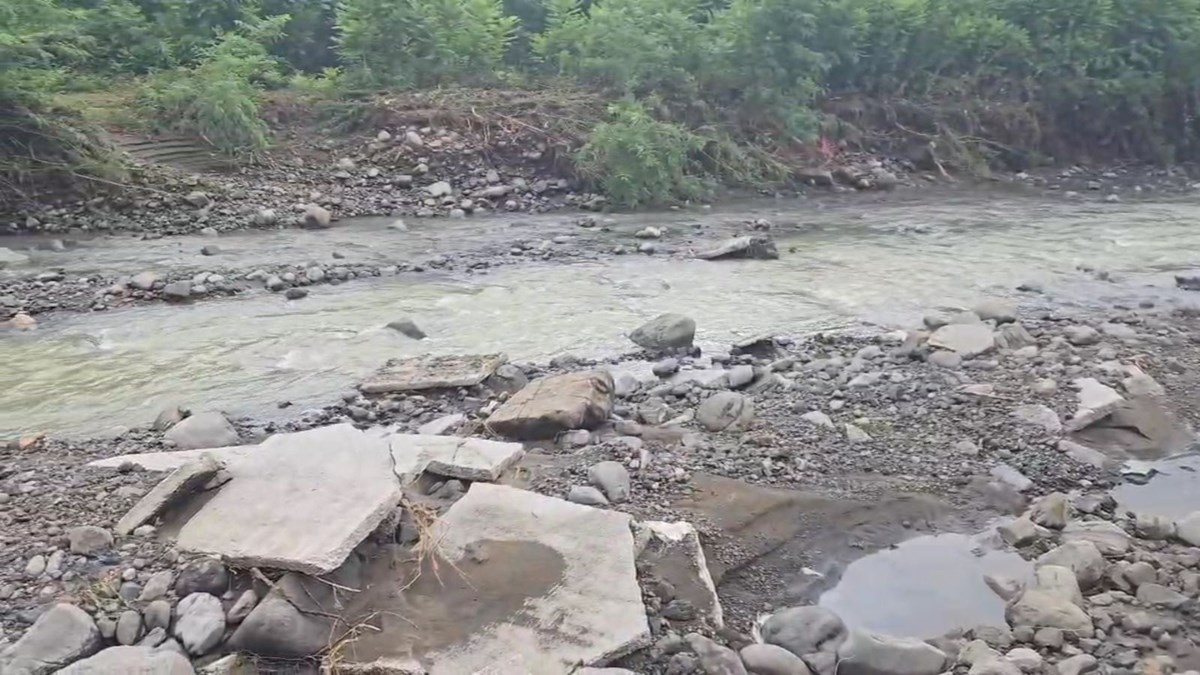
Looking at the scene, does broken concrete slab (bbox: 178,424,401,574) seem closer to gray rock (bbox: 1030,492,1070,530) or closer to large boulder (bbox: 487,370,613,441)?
large boulder (bbox: 487,370,613,441)

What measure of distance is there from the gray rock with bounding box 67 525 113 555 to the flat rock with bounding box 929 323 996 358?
177 inches

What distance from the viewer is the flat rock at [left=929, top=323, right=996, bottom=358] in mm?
5914

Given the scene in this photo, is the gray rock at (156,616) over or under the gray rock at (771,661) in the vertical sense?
over

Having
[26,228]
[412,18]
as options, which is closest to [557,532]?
[26,228]

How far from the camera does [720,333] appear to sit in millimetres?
6922

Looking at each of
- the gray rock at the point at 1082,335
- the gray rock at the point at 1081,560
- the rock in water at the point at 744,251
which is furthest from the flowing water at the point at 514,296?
the gray rock at the point at 1081,560

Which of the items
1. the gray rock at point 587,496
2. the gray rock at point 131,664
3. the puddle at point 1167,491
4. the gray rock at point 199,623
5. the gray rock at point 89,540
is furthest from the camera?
the puddle at point 1167,491

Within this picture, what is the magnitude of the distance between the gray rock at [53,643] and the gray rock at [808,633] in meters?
1.97

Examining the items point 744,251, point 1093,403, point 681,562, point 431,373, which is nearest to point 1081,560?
point 681,562

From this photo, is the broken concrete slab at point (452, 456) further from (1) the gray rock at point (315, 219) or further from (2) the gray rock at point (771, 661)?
(1) the gray rock at point (315, 219)

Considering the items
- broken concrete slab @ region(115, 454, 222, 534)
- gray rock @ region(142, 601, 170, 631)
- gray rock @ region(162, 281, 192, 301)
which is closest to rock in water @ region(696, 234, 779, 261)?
gray rock @ region(162, 281, 192, 301)

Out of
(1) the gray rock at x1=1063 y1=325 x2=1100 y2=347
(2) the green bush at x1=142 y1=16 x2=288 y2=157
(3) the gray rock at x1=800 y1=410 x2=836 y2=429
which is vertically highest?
(2) the green bush at x1=142 y1=16 x2=288 y2=157

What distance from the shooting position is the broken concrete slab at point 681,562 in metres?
3.25

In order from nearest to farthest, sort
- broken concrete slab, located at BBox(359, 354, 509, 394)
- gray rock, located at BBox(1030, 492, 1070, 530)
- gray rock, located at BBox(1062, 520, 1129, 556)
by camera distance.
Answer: gray rock, located at BBox(1062, 520, 1129, 556) → gray rock, located at BBox(1030, 492, 1070, 530) → broken concrete slab, located at BBox(359, 354, 509, 394)
